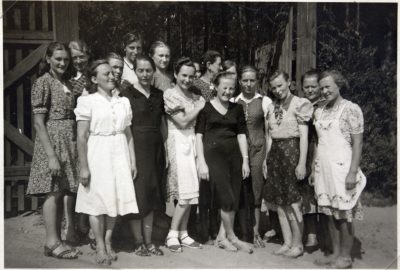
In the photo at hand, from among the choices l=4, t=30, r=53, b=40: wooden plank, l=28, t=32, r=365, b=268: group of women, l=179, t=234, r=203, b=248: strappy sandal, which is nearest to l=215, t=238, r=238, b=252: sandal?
l=28, t=32, r=365, b=268: group of women

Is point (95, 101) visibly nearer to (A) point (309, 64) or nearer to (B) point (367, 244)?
(A) point (309, 64)

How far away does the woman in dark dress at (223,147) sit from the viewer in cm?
327

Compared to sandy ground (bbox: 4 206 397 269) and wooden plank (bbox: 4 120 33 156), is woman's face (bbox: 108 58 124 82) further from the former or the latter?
wooden plank (bbox: 4 120 33 156)

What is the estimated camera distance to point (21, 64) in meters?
3.98

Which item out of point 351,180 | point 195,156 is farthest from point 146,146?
point 351,180

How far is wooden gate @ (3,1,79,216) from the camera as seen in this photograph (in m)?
3.92

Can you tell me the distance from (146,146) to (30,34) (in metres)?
1.72

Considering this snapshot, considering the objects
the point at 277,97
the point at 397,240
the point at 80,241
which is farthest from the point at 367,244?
the point at 80,241

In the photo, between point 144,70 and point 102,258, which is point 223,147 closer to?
point 144,70

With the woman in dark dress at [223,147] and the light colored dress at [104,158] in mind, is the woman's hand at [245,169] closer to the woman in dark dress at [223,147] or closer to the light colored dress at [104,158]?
the woman in dark dress at [223,147]

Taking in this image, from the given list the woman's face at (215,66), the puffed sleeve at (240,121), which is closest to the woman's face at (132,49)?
the woman's face at (215,66)

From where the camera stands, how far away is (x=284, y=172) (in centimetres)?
320

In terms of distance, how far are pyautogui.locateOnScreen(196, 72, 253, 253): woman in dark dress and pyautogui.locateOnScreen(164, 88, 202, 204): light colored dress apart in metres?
0.07

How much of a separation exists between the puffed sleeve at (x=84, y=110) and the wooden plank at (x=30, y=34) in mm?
1280
